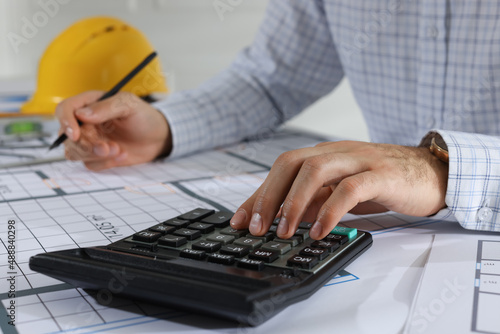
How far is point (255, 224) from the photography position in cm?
53

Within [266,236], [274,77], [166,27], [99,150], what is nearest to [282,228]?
[266,236]

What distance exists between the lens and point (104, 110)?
900 mm

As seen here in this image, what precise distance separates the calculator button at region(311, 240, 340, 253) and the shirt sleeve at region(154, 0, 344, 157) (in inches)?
24.2

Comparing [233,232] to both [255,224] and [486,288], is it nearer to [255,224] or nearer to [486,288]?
[255,224]

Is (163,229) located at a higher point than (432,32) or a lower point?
lower

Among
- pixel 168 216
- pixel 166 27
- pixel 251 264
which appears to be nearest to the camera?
pixel 251 264

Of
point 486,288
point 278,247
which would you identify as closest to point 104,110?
point 278,247

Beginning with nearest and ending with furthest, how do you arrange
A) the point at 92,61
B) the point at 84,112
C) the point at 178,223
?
the point at 178,223 < the point at 84,112 < the point at 92,61

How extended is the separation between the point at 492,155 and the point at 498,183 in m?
0.03

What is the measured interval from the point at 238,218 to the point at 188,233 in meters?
0.06

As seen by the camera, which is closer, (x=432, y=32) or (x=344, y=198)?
(x=344, y=198)

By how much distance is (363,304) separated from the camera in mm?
444

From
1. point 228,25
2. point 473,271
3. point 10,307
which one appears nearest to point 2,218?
point 10,307

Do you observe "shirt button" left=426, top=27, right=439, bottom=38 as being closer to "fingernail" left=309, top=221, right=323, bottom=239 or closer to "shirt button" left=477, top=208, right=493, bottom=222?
"shirt button" left=477, top=208, right=493, bottom=222
